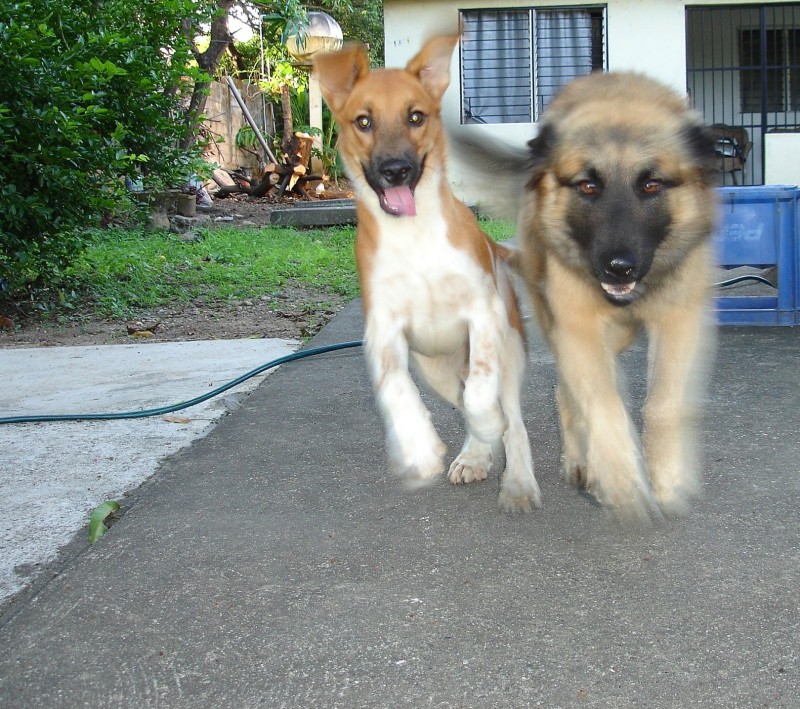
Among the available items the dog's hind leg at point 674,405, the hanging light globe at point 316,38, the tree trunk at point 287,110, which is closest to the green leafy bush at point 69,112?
the dog's hind leg at point 674,405

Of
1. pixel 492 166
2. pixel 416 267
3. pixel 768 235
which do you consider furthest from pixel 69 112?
pixel 768 235

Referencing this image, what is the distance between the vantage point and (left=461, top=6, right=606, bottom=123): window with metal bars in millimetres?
14125

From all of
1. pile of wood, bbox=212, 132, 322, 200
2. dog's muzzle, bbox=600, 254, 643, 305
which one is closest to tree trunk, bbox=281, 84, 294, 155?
pile of wood, bbox=212, 132, 322, 200

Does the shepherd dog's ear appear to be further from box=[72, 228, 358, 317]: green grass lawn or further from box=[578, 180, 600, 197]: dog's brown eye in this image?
box=[72, 228, 358, 317]: green grass lawn

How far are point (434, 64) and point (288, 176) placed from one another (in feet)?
52.9

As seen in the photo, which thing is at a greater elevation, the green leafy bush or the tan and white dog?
the green leafy bush

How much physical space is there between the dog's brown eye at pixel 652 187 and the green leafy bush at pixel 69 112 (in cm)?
486

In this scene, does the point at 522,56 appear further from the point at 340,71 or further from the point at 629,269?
the point at 629,269

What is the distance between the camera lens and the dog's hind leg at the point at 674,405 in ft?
10.8

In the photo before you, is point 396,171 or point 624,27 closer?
point 396,171

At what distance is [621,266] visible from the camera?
3.22 meters

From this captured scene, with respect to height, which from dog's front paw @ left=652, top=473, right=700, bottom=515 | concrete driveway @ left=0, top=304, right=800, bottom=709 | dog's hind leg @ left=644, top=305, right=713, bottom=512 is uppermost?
dog's hind leg @ left=644, top=305, right=713, bottom=512

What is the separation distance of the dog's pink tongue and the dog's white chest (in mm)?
47

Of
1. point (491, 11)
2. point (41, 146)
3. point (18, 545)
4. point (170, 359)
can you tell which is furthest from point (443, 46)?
point (491, 11)
